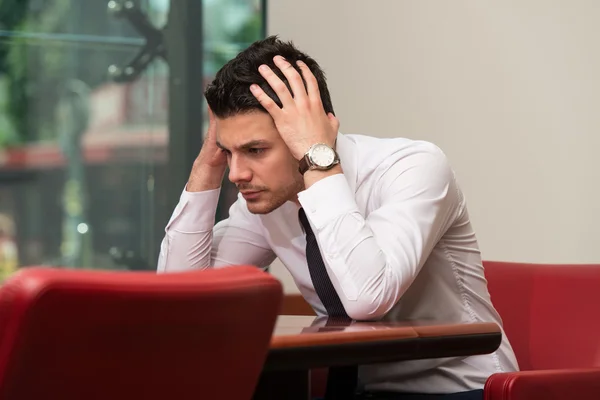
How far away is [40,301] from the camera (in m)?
0.79

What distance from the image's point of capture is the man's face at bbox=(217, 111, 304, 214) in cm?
199

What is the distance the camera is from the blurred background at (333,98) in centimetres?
310

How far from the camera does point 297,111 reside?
1.95m

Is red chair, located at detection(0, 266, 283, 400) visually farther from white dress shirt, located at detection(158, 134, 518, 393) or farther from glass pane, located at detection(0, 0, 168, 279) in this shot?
glass pane, located at detection(0, 0, 168, 279)

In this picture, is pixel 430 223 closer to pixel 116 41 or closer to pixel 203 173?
pixel 203 173

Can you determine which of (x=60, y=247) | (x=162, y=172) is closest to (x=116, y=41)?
(x=162, y=172)

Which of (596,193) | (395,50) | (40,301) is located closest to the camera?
(40,301)

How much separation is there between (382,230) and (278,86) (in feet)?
1.35

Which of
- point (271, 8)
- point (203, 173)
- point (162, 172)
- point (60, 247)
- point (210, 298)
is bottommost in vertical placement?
point (60, 247)

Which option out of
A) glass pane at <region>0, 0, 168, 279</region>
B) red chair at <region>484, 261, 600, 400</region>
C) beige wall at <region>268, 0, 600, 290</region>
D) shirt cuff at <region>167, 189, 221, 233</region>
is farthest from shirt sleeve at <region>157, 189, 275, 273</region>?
glass pane at <region>0, 0, 168, 279</region>

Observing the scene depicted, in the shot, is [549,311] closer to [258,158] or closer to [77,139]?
[258,158]

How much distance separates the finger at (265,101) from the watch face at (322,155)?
14 centimetres

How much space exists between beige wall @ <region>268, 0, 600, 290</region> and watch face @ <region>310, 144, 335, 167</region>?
4.75ft

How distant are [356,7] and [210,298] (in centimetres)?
288
